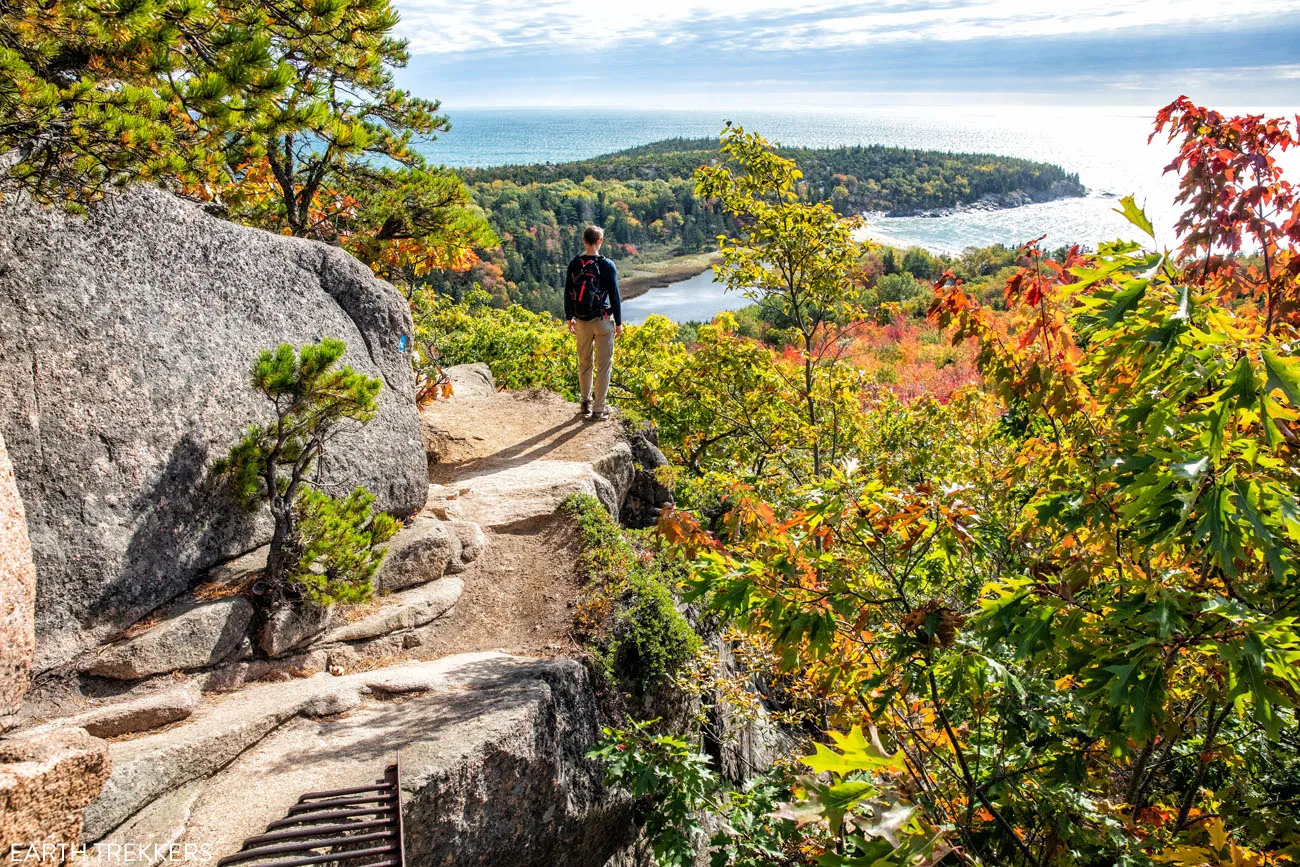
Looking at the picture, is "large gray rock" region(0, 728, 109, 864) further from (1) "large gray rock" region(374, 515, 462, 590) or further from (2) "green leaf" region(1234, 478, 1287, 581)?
(2) "green leaf" region(1234, 478, 1287, 581)

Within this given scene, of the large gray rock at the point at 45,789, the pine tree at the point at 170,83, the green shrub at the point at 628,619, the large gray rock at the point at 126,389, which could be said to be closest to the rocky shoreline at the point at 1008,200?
the green shrub at the point at 628,619

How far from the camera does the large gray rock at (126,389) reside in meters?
4.53

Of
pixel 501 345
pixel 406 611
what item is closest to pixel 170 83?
pixel 406 611

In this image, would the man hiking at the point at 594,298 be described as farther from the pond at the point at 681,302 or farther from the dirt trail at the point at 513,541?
Result: the pond at the point at 681,302

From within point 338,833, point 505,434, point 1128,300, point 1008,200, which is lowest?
point 338,833

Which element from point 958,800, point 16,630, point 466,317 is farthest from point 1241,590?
point 466,317

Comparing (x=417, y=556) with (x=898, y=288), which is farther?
(x=898, y=288)

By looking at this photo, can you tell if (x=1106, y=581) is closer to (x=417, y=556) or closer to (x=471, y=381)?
(x=417, y=556)

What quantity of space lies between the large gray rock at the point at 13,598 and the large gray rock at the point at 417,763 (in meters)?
0.61

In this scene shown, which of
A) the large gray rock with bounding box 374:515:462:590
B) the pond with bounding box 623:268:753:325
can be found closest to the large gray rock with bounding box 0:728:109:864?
the large gray rock with bounding box 374:515:462:590

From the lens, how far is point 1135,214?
247cm

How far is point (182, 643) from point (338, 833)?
2.01m

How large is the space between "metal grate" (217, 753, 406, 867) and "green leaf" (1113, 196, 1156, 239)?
409 centimetres

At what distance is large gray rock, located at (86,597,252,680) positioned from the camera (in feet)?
15.4
